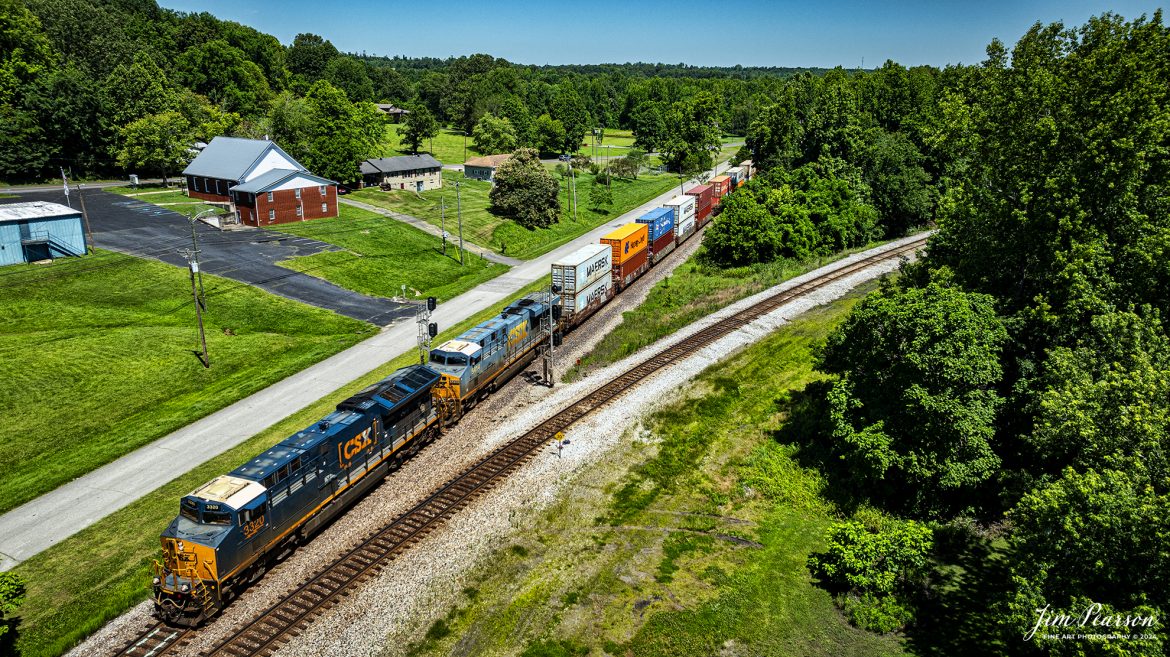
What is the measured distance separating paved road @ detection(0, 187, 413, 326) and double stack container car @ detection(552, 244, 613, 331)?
15.1m

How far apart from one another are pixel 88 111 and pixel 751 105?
152448 millimetres

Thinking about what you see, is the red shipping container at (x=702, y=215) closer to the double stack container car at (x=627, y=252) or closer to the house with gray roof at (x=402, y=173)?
the double stack container car at (x=627, y=252)

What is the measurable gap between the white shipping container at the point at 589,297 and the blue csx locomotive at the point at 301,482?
1066 cm

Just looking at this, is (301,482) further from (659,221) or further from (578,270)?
(659,221)

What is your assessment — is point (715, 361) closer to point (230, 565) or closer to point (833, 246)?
point (230, 565)

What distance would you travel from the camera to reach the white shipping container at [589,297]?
154 feet

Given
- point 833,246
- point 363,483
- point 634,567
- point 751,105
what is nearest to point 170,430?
point 363,483

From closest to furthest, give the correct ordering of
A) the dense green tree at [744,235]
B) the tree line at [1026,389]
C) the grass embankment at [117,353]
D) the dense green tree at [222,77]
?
1. the tree line at [1026,389]
2. the grass embankment at [117,353]
3. the dense green tree at [744,235]
4. the dense green tree at [222,77]

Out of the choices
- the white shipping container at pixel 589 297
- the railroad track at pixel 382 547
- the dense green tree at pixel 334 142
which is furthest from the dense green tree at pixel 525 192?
the railroad track at pixel 382 547

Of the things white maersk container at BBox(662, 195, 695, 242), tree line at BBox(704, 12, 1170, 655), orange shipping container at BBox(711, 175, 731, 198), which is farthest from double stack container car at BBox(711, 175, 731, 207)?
tree line at BBox(704, 12, 1170, 655)

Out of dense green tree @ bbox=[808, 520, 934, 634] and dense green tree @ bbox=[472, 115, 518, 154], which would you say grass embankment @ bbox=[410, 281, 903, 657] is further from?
dense green tree @ bbox=[472, 115, 518, 154]

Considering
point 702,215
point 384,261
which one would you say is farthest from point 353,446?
point 702,215

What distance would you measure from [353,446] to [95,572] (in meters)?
9.93

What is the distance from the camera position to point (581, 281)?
47094 millimetres
